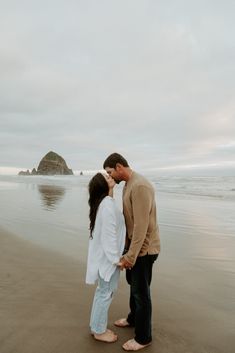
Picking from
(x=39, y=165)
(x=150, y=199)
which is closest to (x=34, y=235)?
(x=150, y=199)

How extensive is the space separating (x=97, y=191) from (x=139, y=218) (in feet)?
1.82

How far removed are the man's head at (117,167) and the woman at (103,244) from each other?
78mm

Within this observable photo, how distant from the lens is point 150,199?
10.9 feet

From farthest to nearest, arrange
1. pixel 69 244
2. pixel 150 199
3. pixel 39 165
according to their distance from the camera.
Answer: pixel 39 165 → pixel 69 244 → pixel 150 199

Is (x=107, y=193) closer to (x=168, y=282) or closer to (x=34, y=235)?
(x=168, y=282)

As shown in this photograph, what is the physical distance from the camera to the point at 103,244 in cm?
341

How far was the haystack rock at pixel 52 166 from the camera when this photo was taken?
91750mm

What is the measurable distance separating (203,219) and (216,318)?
7570 millimetres

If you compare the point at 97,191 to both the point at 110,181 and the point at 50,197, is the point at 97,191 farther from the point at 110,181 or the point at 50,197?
the point at 50,197

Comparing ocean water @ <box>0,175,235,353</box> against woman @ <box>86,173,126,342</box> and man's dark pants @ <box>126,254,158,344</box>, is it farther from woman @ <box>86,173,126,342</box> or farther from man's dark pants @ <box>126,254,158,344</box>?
woman @ <box>86,173,126,342</box>

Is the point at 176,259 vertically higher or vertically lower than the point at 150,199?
lower

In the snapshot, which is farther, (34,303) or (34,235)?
(34,235)

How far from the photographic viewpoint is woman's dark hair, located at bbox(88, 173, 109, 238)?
344 cm

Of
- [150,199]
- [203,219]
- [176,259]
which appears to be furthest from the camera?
[203,219]
